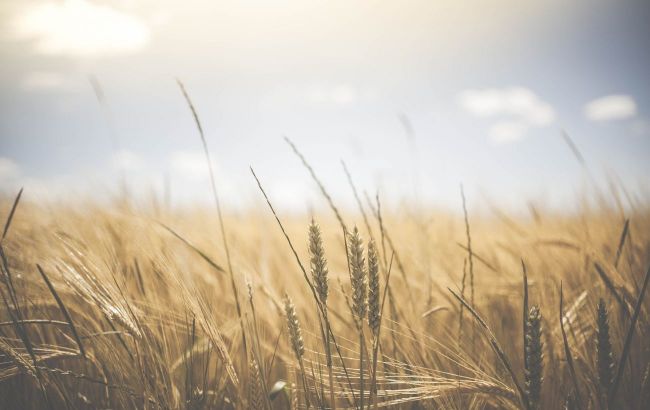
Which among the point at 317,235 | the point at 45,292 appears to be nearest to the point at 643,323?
the point at 317,235

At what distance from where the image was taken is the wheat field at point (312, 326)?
0.52m

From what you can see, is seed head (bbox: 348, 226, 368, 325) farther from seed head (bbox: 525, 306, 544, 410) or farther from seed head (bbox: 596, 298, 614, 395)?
seed head (bbox: 596, 298, 614, 395)

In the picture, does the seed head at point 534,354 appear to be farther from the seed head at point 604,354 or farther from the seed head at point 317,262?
the seed head at point 317,262

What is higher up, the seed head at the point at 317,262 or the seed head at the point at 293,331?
the seed head at the point at 317,262

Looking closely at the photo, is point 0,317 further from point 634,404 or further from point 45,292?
point 634,404

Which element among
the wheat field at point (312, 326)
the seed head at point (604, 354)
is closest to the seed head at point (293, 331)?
the wheat field at point (312, 326)

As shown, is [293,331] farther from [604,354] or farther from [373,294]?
[604,354]

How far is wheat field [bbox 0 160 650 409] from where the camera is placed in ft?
1.71

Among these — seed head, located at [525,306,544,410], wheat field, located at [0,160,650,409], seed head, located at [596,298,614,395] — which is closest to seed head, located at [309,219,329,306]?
wheat field, located at [0,160,650,409]

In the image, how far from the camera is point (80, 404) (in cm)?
76

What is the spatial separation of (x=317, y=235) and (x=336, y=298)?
0.88m

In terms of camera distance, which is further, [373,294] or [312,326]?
[312,326]

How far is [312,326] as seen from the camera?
998 millimetres

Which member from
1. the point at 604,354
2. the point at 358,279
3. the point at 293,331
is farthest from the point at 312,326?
the point at 604,354
